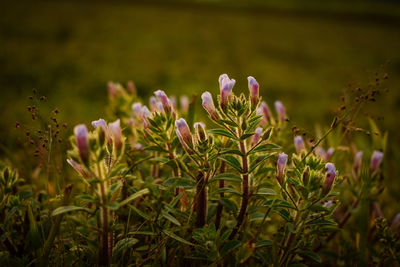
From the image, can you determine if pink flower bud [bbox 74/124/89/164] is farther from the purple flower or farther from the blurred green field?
the blurred green field

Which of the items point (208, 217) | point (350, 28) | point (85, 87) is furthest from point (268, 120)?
point (350, 28)

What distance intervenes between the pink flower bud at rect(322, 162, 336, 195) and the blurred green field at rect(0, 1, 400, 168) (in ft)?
2.83

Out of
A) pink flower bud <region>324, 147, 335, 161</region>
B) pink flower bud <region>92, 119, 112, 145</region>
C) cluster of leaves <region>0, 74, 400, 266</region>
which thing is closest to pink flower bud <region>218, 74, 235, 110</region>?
cluster of leaves <region>0, 74, 400, 266</region>

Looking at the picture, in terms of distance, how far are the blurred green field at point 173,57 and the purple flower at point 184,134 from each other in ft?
3.47

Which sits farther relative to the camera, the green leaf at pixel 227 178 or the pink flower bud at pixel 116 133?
the green leaf at pixel 227 178

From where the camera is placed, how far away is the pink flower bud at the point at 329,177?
93 centimetres

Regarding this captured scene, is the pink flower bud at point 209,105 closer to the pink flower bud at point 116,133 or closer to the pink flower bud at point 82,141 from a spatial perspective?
the pink flower bud at point 116,133

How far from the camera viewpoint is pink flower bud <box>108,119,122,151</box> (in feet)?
2.96

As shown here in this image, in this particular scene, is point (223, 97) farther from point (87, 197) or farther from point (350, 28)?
point (350, 28)

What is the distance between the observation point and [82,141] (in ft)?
2.56

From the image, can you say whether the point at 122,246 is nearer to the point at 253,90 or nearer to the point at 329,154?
the point at 253,90

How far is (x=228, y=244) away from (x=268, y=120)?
699mm

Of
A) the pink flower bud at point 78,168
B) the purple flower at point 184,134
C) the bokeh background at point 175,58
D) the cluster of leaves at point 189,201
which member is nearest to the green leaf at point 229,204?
the cluster of leaves at point 189,201

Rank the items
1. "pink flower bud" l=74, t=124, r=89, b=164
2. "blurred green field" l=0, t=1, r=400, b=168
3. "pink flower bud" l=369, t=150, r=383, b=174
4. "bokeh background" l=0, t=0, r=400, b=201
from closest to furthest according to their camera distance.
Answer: "pink flower bud" l=74, t=124, r=89, b=164
"pink flower bud" l=369, t=150, r=383, b=174
"bokeh background" l=0, t=0, r=400, b=201
"blurred green field" l=0, t=1, r=400, b=168
